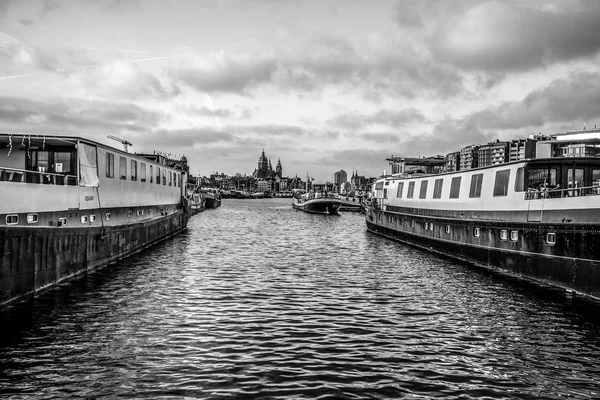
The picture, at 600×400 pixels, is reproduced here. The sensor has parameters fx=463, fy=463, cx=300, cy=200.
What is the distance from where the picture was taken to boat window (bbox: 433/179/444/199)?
1422 inches

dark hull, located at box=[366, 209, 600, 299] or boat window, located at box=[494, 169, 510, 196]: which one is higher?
boat window, located at box=[494, 169, 510, 196]

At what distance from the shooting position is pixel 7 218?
17578 mm

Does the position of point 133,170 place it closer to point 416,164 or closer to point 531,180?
point 531,180

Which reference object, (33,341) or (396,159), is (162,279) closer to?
(33,341)

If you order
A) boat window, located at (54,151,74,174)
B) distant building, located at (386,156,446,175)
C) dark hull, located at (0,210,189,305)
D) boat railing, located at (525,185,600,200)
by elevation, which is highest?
distant building, located at (386,156,446,175)

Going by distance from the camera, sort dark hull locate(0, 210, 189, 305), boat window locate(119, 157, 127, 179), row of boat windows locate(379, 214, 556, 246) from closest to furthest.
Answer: dark hull locate(0, 210, 189, 305) < row of boat windows locate(379, 214, 556, 246) < boat window locate(119, 157, 127, 179)

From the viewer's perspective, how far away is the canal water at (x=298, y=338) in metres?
10.4

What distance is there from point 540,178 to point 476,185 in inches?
216

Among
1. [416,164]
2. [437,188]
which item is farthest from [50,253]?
[416,164]

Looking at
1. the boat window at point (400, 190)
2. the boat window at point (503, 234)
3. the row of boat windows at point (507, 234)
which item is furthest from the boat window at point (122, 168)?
the boat window at point (400, 190)

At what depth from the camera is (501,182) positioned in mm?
26688

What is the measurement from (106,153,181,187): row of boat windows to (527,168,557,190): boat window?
2460 cm

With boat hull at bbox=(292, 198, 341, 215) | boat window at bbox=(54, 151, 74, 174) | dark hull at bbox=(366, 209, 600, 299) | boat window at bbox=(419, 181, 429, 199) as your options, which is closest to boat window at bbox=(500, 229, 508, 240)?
dark hull at bbox=(366, 209, 600, 299)

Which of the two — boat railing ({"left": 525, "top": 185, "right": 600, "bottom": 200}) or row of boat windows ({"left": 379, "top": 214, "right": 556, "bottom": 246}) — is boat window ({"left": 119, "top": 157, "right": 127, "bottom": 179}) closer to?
row of boat windows ({"left": 379, "top": 214, "right": 556, "bottom": 246})
